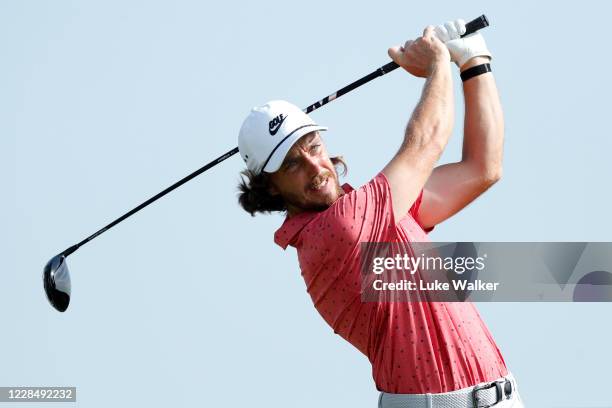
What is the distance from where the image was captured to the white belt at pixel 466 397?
5.06 meters

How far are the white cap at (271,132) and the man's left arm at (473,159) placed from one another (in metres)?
0.64

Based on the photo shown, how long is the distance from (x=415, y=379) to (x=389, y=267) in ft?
1.61

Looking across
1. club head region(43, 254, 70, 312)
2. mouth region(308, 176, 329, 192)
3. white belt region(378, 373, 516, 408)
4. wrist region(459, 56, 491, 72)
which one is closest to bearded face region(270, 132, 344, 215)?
mouth region(308, 176, 329, 192)

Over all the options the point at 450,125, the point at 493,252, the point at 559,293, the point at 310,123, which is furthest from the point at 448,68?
the point at 559,293

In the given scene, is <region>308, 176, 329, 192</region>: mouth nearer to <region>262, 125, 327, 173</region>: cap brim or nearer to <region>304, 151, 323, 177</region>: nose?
<region>304, 151, 323, 177</region>: nose

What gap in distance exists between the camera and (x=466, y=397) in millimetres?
5062

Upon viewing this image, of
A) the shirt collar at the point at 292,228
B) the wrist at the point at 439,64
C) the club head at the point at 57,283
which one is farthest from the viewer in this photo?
the club head at the point at 57,283

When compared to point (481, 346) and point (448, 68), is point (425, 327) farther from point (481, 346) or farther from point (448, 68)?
point (448, 68)

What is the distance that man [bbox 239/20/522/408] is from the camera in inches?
200

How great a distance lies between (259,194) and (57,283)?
2.64 m

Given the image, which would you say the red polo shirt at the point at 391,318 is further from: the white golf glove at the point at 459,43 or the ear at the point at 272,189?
the white golf glove at the point at 459,43

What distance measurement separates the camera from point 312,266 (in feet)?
17.6

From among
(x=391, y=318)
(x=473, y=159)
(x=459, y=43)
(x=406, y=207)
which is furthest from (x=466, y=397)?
(x=459, y=43)

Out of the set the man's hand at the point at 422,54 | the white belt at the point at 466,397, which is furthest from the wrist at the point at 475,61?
the white belt at the point at 466,397
